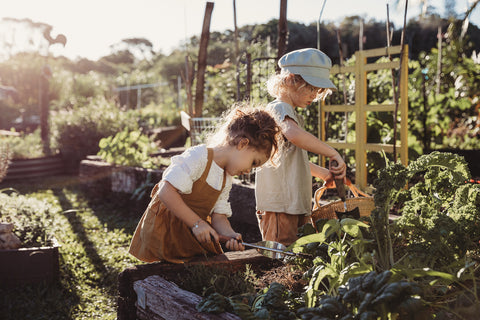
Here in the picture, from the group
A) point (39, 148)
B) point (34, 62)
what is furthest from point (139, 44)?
A: point (39, 148)

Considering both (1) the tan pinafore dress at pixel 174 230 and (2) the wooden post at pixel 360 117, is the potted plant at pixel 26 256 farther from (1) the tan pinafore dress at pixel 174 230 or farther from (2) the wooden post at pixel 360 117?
(2) the wooden post at pixel 360 117

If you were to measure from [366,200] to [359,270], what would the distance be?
38.1 inches

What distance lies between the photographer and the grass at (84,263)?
2.74m

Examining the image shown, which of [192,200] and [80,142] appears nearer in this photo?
[192,200]

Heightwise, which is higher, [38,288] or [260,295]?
[260,295]

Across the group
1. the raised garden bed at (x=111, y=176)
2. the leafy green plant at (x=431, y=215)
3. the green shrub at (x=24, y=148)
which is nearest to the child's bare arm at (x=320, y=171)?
the leafy green plant at (x=431, y=215)

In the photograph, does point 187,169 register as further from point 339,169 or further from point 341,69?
point 341,69

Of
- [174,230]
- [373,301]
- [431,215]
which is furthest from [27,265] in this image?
[373,301]

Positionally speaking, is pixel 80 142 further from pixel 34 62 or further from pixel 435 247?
pixel 34 62

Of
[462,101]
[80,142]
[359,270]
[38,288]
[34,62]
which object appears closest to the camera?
[359,270]

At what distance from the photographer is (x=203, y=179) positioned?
6.72 ft

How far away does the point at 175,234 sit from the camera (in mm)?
2047

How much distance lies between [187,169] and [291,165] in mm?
705

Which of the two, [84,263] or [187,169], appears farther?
[84,263]
